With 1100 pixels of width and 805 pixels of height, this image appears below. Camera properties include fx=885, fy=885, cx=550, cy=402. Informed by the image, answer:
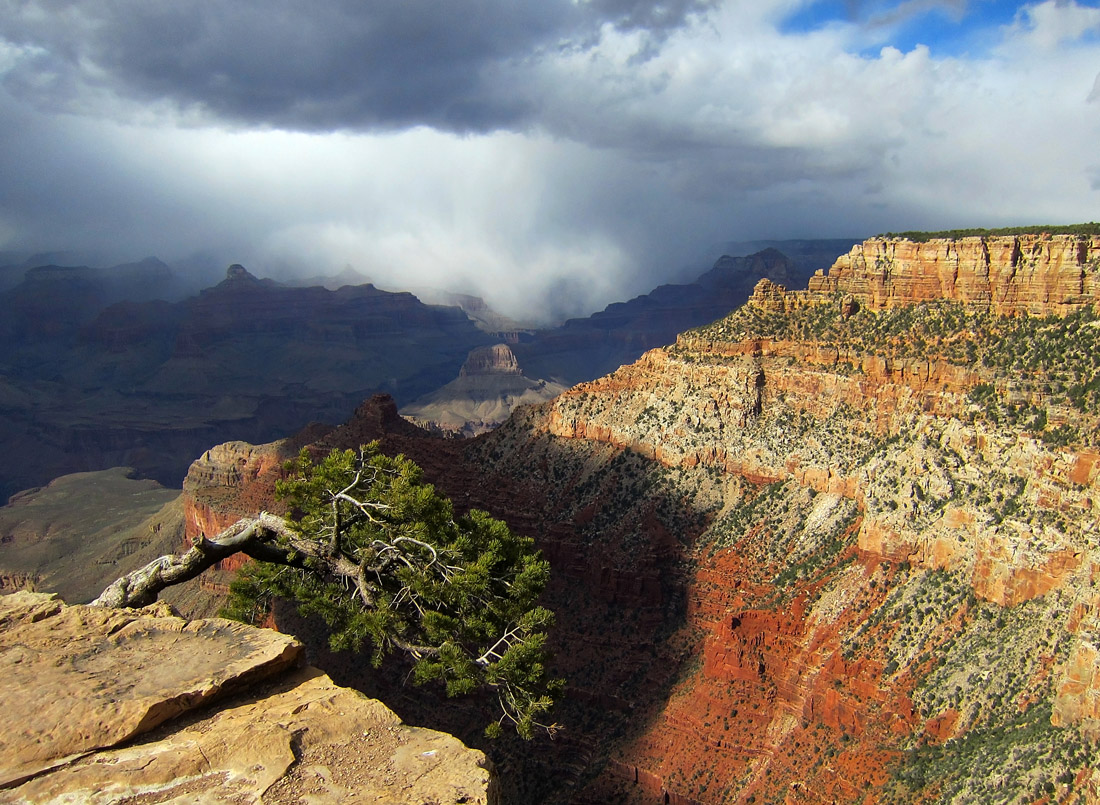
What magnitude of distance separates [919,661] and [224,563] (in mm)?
67503

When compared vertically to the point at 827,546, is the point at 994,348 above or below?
above

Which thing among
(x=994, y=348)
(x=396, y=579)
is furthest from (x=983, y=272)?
(x=396, y=579)

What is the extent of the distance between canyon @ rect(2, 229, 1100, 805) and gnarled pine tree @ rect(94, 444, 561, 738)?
23.8 meters

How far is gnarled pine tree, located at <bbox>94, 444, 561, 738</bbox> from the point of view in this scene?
77.1ft

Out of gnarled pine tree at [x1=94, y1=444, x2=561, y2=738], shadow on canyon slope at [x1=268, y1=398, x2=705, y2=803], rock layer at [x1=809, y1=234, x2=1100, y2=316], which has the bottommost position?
shadow on canyon slope at [x1=268, y1=398, x2=705, y2=803]

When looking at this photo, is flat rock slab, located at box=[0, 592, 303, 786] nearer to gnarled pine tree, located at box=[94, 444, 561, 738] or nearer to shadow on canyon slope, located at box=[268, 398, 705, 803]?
gnarled pine tree, located at box=[94, 444, 561, 738]

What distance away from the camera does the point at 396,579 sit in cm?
2514

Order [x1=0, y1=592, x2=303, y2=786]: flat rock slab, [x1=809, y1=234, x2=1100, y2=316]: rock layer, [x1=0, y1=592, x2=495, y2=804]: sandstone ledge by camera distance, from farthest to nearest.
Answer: [x1=809, y1=234, x2=1100, y2=316]: rock layer → [x1=0, y1=592, x2=303, y2=786]: flat rock slab → [x1=0, y1=592, x2=495, y2=804]: sandstone ledge

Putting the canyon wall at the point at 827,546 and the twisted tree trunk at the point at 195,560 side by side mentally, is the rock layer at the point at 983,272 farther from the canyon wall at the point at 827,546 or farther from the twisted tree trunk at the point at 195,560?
the twisted tree trunk at the point at 195,560

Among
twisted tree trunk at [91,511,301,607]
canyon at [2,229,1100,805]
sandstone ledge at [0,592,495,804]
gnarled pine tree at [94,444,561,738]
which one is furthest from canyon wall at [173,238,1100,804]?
sandstone ledge at [0,592,495,804]

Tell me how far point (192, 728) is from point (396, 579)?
29.6 feet

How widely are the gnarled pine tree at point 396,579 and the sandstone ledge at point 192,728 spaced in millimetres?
4414

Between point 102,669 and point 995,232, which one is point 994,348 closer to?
point 995,232

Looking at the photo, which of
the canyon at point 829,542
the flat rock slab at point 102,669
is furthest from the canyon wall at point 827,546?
the flat rock slab at point 102,669
